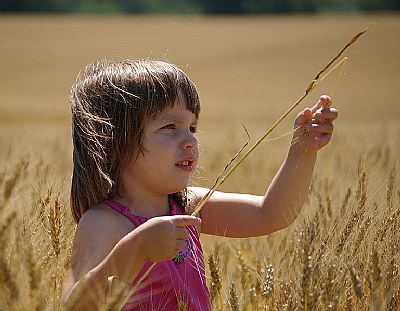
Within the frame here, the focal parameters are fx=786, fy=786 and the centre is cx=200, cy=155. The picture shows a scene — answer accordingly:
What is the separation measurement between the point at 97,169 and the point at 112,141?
82 millimetres

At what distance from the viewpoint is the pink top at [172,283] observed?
6.39 ft

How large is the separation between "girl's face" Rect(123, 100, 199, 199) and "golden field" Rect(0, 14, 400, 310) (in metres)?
0.23

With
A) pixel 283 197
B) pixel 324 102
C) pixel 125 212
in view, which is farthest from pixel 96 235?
pixel 324 102

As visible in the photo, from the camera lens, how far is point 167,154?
1.97 meters

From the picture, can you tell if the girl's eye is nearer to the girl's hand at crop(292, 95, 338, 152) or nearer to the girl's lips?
the girl's lips

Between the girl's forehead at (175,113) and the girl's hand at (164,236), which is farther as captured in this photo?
the girl's forehead at (175,113)

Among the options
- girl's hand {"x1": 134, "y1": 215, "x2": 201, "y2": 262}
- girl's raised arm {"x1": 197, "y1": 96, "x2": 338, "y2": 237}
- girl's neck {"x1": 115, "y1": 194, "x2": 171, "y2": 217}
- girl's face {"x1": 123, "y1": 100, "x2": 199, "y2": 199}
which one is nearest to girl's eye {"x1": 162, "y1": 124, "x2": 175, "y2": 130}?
girl's face {"x1": 123, "y1": 100, "x2": 199, "y2": 199}

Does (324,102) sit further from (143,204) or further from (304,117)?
(143,204)

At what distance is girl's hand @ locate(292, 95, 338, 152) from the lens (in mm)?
2119

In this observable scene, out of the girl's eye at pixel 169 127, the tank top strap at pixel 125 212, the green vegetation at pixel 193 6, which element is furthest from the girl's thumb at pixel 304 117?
the green vegetation at pixel 193 6

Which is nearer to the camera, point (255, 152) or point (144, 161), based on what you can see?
point (144, 161)

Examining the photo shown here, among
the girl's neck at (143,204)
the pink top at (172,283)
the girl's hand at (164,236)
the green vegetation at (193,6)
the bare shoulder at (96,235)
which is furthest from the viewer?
the green vegetation at (193,6)

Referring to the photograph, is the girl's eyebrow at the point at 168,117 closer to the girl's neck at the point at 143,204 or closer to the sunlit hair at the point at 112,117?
the sunlit hair at the point at 112,117

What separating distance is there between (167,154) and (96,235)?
27cm
